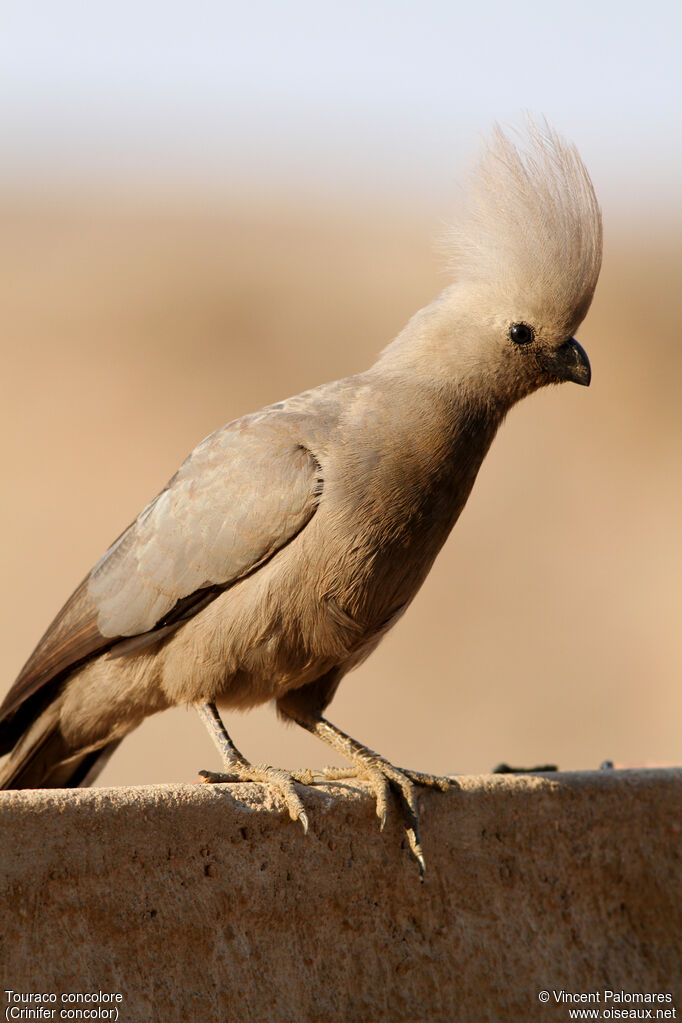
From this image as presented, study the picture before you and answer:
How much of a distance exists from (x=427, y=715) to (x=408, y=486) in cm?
1140

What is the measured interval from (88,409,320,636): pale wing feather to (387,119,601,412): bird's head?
2.31 ft

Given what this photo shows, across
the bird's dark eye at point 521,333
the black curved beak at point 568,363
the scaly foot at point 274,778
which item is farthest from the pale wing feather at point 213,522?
the black curved beak at point 568,363

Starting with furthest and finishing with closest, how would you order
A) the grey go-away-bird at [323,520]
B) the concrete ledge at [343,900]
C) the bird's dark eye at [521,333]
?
the bird's dark eye at [521,333] < the grey go-away-bird at [323,520] < the concrete ledge at [343,900]

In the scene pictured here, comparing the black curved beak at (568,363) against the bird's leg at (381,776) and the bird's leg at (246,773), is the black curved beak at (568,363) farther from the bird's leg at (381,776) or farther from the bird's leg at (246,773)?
the bird's leg at (246,773)

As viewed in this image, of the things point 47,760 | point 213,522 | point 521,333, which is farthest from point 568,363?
point 47,760

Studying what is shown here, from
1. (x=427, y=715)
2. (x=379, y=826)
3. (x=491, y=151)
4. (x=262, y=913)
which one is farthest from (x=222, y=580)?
(x=427, y=715)

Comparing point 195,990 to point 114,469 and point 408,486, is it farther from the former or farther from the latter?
point 114,469

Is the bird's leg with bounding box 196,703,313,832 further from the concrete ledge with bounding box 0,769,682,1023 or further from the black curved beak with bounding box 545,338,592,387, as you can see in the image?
the black curved beak with bounding box 545,338,592,387

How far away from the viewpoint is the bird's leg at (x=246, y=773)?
3309 mm

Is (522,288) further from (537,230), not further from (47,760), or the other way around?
(47,760)

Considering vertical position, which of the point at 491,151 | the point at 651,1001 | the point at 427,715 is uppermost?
the point at 427,715

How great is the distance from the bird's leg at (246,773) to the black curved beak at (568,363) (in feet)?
6.04

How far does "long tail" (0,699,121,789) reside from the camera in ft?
15.5

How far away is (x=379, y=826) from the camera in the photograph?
141 inches
